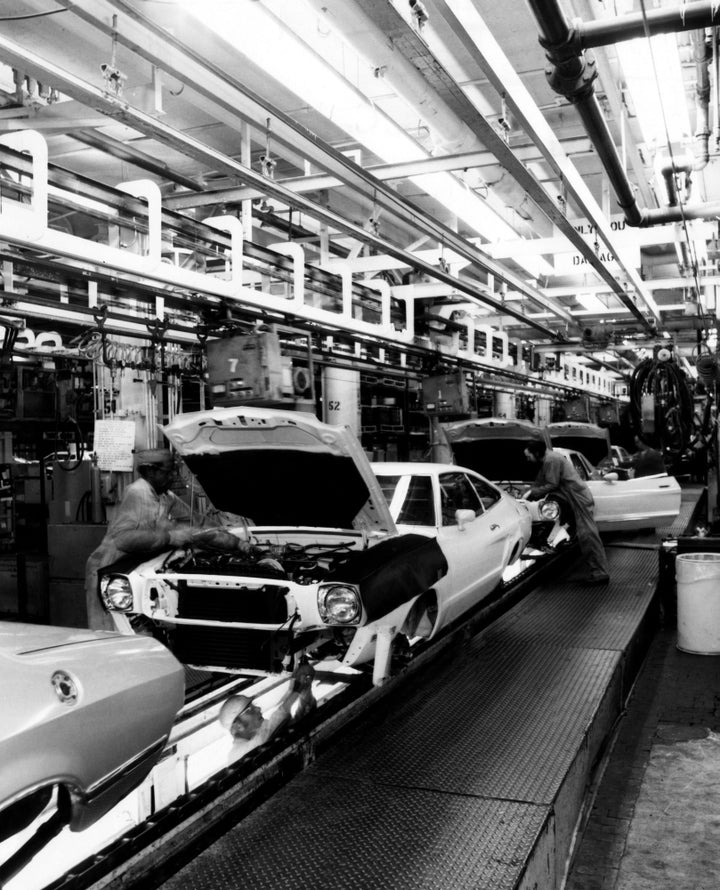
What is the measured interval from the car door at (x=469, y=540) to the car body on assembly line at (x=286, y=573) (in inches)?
9.6

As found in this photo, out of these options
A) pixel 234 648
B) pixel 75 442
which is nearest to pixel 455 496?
pixel 234 648

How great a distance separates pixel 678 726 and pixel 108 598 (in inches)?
135

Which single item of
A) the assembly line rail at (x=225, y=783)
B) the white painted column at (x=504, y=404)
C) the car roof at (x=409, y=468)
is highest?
the white painted column at (x=504, y=404)

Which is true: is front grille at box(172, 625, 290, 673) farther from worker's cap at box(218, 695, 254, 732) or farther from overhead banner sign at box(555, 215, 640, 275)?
overhead banner sign at box(555, 215, 640, 275)

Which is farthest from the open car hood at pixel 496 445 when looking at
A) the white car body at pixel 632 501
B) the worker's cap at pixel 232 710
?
the worker's cap at pixel 232 710

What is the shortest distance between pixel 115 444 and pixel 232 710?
228 cm

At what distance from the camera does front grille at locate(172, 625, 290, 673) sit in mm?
4219

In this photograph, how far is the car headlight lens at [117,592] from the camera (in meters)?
4.44

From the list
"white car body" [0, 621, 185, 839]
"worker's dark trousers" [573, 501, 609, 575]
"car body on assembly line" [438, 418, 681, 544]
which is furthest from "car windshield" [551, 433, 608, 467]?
"white car body" [0, 621, 185, 839]

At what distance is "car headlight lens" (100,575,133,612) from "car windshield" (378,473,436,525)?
198 cm

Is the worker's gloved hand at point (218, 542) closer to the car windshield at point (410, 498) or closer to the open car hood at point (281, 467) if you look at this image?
the open car hood at point (281, 467)

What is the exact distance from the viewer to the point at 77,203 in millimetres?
4664

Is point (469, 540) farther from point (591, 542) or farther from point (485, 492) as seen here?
point (591, 542)

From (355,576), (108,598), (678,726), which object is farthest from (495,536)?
(108,598)
